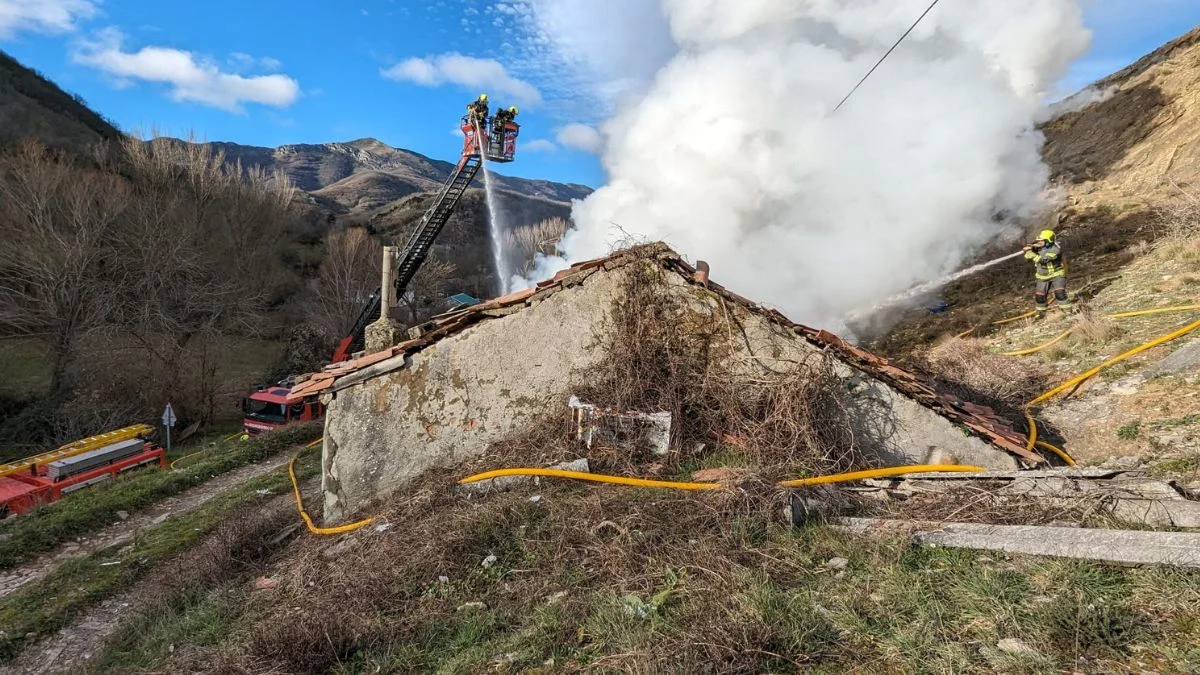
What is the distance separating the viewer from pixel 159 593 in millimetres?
5172

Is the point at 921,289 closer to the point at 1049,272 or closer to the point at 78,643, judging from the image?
the point at 1049,272

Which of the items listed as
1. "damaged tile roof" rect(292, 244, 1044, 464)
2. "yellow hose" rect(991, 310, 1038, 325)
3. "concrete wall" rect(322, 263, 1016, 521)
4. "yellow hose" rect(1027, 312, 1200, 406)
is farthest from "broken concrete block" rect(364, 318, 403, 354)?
"yellow hose" rect(991, 310, 1038, 325)

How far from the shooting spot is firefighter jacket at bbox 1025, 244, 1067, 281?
32.8 feet

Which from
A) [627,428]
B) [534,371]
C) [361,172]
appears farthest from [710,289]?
[361,172]

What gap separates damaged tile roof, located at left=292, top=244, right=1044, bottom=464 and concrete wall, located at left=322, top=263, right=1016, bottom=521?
0.08m

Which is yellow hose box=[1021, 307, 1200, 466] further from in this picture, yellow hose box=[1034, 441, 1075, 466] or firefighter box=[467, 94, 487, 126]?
firefighter box=[467, 94, 487, 126]

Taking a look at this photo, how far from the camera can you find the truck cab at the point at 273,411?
15.6 metres

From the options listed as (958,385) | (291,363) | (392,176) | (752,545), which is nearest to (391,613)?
(752,545)

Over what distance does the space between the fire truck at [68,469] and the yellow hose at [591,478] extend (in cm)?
1015

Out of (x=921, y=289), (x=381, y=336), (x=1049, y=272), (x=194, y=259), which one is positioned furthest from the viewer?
(x=194, y=259)

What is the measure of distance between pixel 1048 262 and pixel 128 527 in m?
→ 16.0

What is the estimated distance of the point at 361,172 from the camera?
103125mm

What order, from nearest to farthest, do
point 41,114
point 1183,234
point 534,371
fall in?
point 534,371 < point 1183,234 < point 41,114

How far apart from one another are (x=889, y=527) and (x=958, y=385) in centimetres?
480
